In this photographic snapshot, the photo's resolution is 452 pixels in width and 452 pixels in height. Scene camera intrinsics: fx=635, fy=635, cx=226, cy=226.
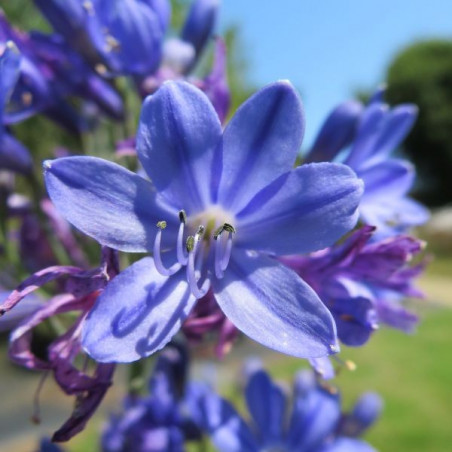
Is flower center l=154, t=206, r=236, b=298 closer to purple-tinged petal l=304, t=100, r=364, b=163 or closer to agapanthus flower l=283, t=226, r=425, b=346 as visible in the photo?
agapanthus flower l=283, t=226, r=425, b=346

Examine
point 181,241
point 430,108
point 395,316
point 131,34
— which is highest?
point 131,34

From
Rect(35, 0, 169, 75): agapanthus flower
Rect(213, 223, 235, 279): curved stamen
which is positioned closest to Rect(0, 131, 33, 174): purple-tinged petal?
Rect(35, 0, 169, 75): agapanthus flower

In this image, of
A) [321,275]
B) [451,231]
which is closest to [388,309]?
[321,275]

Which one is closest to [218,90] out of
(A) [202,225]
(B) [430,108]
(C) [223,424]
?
(A) [202,225]

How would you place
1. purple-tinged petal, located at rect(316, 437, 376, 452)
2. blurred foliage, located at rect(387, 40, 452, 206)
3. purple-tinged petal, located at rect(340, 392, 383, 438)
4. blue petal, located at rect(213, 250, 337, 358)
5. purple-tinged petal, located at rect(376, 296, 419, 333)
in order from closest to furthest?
blue petal, located at rect(213, 250, 337, 358) < purple-tinged petal, located at rect(376, 296, 419, 333) < purple-tinged petal, located at rect(316, 437, 376, 452) < purple-tinged petal, located at rect(340, 392, 383, 438) < blurred foliage, located at rect(387, 40, 452, 206)

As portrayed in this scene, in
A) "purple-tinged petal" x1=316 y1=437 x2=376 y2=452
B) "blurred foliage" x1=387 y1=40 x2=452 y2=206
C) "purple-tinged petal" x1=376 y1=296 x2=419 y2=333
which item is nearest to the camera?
"purple-tinged petal" x1=376 y1=296 x2=419 y2=333

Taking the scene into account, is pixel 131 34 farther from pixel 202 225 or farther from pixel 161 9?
pixel 202 225
